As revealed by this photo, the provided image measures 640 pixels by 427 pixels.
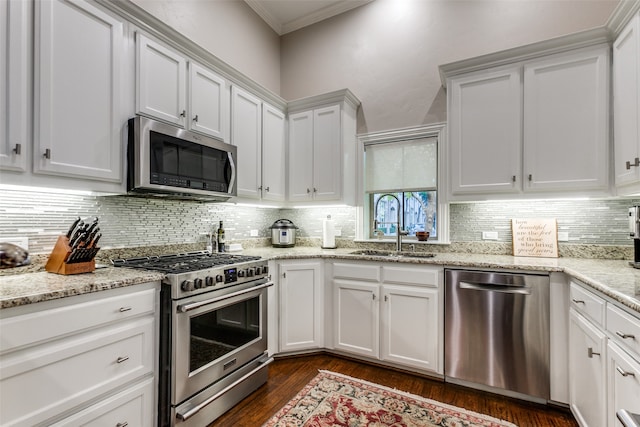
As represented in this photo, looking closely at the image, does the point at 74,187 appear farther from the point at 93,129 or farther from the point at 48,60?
the point at 48,60

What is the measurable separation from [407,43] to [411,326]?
283cm

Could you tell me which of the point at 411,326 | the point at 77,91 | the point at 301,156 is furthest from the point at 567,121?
the point at 77,91

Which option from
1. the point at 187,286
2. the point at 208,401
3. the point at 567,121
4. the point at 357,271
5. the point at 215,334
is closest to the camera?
the point at 187,286

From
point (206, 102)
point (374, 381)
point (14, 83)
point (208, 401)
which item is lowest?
point (374, 381)

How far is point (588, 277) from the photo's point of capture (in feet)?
5.48

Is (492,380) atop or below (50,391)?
below

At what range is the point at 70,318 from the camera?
135cm

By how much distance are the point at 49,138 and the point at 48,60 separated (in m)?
0.40

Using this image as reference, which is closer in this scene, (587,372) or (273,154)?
(587,372)

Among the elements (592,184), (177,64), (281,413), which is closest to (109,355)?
(281,413)

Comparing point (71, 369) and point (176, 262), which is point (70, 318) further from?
point (176, 262)

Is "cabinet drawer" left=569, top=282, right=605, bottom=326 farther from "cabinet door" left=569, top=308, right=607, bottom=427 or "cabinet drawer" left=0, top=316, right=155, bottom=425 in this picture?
"cabinet drawer" left=0, top=316, right=155, bottom=425

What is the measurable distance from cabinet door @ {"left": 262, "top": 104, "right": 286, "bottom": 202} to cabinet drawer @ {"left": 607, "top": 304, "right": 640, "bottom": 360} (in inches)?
105

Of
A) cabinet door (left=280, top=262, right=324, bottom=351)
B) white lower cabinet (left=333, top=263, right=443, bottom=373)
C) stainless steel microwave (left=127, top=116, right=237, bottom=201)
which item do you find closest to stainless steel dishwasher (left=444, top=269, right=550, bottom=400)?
white lower cabinet (left=333, top=263, right=443, bottom=373)
